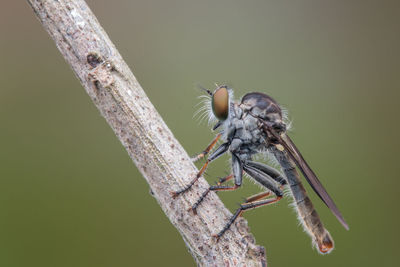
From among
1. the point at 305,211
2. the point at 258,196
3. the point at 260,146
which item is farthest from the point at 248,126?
the point at 305,211

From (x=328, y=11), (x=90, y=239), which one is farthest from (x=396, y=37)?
(x=90, y=239)

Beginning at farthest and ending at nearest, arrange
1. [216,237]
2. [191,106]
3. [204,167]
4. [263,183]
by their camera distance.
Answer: [191,106] → [263,183] → [204,167] → [216,237]

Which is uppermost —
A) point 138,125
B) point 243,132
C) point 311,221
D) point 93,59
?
point 93,59

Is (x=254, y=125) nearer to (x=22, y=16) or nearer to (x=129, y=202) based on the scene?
(x=129, y=202)

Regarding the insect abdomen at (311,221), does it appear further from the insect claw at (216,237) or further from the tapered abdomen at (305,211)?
the insect claw at (216,237)

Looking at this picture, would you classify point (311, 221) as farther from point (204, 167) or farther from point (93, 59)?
point (93, 59)

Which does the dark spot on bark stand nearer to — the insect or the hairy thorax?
the insect

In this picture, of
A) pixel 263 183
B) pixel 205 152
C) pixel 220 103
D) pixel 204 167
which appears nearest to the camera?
pixel 204 167
